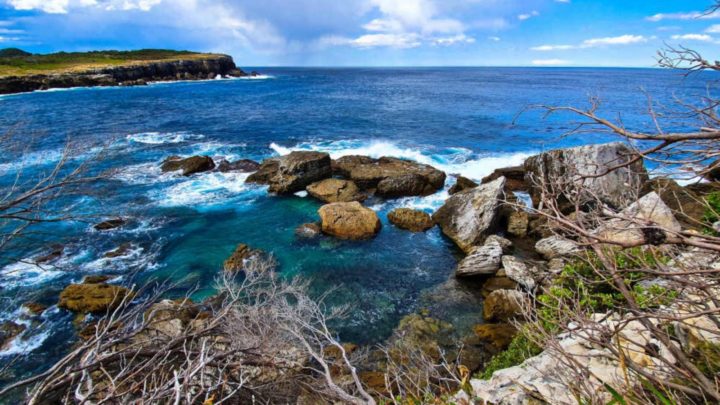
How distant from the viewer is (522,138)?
34.5 metres

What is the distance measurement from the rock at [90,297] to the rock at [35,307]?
556 mm

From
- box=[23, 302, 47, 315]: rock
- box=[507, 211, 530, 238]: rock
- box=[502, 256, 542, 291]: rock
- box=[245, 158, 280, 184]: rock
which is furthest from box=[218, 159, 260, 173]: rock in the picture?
box=[502, 256, 542, 291]: rock

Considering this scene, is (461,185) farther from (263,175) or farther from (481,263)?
(263,175)

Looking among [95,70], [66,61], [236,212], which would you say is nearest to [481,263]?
[236,212]

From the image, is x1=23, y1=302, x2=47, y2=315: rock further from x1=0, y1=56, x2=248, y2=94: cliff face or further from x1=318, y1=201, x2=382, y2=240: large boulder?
x1=0, y1=56, x2=248, y2=94: cliff face

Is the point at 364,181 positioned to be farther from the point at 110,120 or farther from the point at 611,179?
the point at 110,120

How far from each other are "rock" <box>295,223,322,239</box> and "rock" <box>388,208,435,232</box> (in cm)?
405

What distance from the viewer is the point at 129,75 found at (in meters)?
98.1

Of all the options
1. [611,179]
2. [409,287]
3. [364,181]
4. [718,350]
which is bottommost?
[409,287]

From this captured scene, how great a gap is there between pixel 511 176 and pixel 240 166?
19.8 m

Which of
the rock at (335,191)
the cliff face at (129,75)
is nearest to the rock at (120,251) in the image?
the rock at (335,191)

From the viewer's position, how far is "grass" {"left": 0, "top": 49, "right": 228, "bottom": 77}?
280 feet

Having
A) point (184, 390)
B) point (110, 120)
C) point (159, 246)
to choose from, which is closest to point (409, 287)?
point (184, 390)

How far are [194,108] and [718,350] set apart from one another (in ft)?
200
